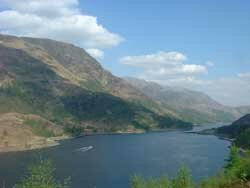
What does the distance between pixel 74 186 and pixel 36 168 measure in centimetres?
14067

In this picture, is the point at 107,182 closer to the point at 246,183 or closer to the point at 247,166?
the point at 247,166

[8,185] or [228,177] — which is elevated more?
[228,177]

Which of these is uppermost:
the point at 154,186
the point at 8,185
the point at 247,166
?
the point at 247,166

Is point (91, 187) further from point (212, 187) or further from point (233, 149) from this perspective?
point (212, 187)

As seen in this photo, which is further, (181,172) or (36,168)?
(181,172)

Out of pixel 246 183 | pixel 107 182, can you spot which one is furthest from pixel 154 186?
pixel 107 182

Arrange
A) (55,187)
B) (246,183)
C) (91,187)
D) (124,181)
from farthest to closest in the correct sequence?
1. (124,181)
2. (91,187)
3. (246,183)
4. (55,187)

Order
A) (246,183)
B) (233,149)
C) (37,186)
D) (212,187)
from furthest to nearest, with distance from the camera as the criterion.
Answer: (233,149), (212,187), (246,183), (37,186)

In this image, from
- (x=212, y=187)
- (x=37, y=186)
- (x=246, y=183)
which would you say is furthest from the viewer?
(x=212, y=187)

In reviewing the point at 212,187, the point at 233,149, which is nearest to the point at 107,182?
the point at 233,149

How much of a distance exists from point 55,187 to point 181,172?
33.4 meters

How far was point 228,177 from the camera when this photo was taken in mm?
77688

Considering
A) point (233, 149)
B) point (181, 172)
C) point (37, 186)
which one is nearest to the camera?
point (37, 186)

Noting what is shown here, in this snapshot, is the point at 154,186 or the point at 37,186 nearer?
the point at 37,186
